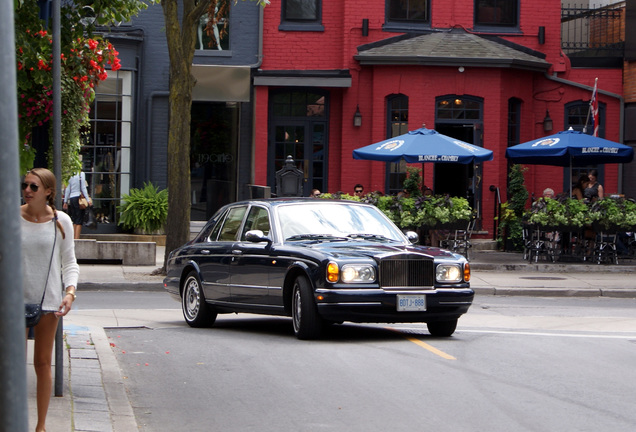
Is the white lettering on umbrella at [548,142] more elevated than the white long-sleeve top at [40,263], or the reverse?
the white lettering on umbrella at [548,142]

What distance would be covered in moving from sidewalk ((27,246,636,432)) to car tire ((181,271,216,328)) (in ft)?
2.19

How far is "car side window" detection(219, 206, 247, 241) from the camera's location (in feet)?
40.8

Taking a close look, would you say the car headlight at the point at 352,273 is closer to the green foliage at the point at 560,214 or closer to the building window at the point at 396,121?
the green foliage at the point at 560,214

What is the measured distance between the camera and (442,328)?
11.3 meters

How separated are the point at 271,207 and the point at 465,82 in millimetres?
14303

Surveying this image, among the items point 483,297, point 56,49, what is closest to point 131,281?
point 483,297

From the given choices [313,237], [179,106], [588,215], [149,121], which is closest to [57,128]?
[313,237]

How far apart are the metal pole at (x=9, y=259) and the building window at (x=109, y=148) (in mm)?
22091

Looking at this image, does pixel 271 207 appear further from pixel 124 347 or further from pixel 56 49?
pixel 56 49

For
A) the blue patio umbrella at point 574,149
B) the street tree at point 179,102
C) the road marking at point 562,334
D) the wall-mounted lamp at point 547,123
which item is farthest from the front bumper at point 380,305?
the wall-mounted lamp at point 547,123

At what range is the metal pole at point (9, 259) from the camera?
9.92 feet

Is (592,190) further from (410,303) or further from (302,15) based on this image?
(410,303)

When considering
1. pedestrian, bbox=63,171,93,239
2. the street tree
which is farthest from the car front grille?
pedestrian, bbox=63,171,93,239

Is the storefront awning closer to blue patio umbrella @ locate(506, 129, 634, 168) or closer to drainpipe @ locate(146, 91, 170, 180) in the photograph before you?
drainpipe @ locate(146, 91, 170, 180)
